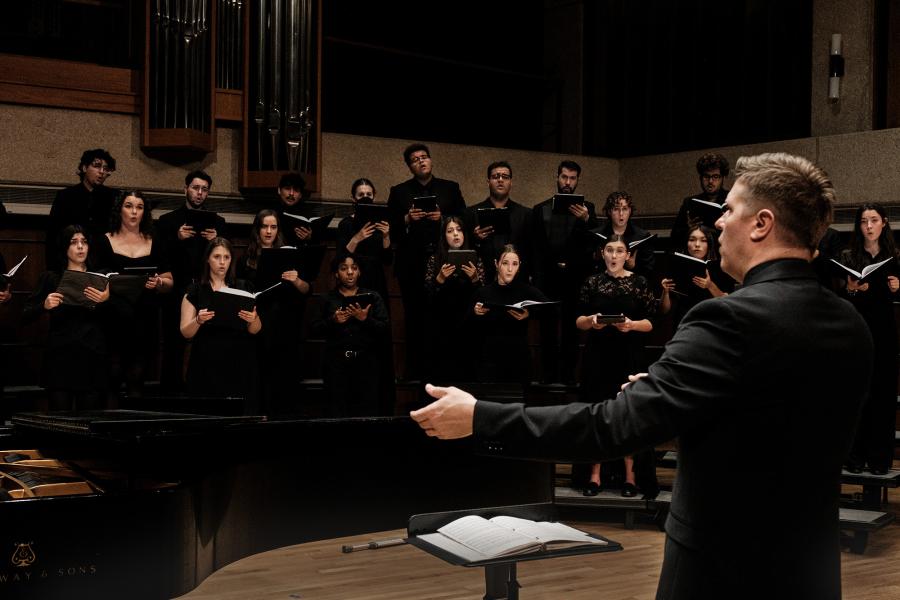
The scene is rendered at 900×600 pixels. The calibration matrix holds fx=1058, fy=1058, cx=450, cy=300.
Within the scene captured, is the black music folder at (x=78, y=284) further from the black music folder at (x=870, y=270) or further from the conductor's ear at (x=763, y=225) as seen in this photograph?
the conductor's ear at (x=763, y=225)

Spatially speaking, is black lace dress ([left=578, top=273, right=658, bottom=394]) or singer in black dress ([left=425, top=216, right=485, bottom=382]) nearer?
black lace dress ([left=578, top=273, right=658, bottom=394])

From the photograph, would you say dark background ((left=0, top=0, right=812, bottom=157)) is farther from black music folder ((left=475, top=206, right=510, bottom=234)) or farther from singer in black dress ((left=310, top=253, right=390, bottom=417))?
singer in black dress ((left=310, top=253, right=390, bottom=417))

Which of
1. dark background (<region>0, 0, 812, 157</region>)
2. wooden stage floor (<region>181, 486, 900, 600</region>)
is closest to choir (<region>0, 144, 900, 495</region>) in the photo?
wooden stage floor (<region>181, 486, 900, 600</region>)

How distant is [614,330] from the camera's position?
452cm

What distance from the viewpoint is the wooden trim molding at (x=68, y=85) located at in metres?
5.35

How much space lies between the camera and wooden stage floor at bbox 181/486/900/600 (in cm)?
341

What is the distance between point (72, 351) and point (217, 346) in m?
0.55

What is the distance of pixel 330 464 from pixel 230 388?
1853 millimetres

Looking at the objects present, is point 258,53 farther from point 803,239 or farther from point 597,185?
point 803,239

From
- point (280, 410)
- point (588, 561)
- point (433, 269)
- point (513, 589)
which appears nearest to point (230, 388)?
point (280, 410)

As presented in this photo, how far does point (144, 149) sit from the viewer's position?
563 cm

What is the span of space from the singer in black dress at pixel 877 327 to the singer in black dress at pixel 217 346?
8.38 feet

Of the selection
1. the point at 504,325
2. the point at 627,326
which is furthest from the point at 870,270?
the point at 504,325

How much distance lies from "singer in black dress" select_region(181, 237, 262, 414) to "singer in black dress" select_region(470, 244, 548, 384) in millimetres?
978
